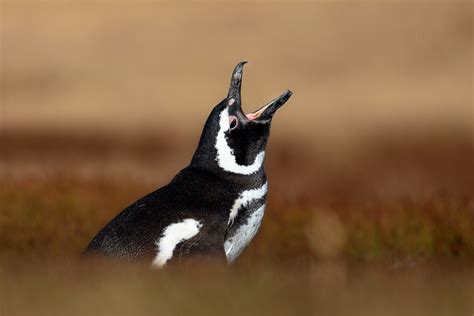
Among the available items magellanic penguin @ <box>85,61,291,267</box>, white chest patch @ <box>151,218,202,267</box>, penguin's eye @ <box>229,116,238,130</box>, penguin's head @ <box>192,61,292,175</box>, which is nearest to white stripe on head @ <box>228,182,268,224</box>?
magellanic penguin @ <box>85,61,291,267</box>

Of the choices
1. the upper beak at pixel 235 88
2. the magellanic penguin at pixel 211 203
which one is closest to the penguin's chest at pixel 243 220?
the magellanic penguin at pixel 211 203

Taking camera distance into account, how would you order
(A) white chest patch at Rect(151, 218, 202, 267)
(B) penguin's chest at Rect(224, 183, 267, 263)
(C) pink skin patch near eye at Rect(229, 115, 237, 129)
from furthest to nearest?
1. (C) pink skin patch near eye at Rect(229, 115, 237, 129)
2. (B) penguin's chest at Rect(224, 183, 267, 263)
3. (A) white chest patch at Rect(151, 218, 202, 267)

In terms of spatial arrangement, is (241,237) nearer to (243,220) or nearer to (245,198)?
(243,220)

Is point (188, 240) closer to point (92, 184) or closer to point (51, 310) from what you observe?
point (51, 310)

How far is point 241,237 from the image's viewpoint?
6570mm

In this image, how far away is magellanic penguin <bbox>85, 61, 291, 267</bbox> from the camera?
613cm

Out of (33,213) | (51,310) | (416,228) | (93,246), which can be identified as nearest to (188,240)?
(93,246)

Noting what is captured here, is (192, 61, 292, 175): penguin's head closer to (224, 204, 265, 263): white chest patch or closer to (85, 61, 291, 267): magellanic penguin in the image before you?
(85, 61, 291, 267): magellanic penguin

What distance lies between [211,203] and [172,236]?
446 millimetres

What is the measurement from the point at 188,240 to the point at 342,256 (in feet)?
9.71

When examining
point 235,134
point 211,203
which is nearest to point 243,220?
point 211,203

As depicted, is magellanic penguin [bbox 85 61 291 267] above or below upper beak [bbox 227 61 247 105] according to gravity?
below

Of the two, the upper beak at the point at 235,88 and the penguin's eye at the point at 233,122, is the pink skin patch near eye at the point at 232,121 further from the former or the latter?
the upper beak at the point at 235,88

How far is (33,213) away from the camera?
10.4 metres
